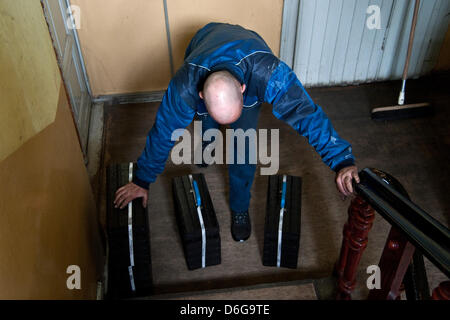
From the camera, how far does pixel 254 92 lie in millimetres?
2107

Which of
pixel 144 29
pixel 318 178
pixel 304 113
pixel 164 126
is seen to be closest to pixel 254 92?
pixel 304 113

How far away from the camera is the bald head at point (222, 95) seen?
1.79m

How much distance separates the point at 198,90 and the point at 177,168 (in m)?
1.42

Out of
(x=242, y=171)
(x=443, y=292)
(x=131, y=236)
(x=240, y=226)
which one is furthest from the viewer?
(x=240, y=226)

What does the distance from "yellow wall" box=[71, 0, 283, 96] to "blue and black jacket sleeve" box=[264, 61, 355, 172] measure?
1.78 m

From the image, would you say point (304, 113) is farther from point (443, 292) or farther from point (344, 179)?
point (443, 292)

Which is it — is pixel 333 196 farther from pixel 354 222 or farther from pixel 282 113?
pixel 354 222

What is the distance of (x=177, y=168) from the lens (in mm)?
3318

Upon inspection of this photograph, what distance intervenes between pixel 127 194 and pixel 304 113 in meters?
1.01

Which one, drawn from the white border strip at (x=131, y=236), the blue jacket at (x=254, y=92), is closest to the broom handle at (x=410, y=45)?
the blue jacket at (x=254, y=92)

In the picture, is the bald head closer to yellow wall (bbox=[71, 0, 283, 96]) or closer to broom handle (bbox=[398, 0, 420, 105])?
yellow wall (bbox=[71, 0, 283, 96])

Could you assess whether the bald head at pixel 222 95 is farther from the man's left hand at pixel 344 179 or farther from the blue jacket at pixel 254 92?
the man's left hand at pixel 344 179

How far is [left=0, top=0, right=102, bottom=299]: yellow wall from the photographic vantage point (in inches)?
46.7

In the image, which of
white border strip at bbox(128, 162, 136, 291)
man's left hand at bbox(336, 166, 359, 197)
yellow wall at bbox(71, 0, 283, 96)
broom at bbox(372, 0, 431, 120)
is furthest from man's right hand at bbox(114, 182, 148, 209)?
broom at bbox(372, 0, 431, 120)
